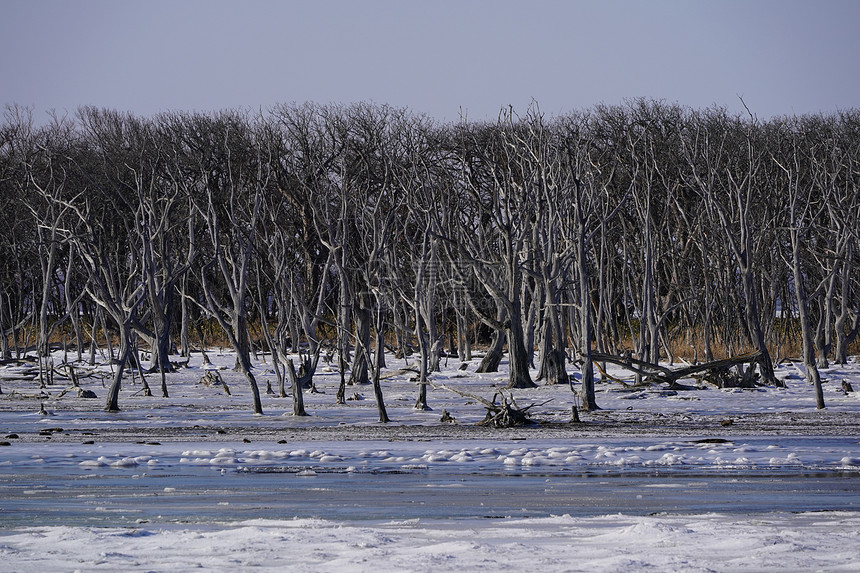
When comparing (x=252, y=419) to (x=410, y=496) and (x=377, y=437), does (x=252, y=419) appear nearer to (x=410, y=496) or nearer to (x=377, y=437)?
(x=377, y=437)

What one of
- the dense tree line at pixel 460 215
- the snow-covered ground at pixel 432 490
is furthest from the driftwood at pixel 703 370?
the dense tree line at pixel 460 215

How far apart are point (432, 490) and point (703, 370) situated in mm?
15625

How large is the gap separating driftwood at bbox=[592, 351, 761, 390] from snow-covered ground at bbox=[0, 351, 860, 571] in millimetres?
2656

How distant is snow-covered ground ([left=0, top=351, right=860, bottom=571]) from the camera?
706 cm

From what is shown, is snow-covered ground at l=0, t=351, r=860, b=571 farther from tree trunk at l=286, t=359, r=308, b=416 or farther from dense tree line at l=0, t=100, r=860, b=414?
dense tree line at l=0, t=100, r=860, b=414

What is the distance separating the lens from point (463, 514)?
8898 mm

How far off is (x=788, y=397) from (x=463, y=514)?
50.6 ft

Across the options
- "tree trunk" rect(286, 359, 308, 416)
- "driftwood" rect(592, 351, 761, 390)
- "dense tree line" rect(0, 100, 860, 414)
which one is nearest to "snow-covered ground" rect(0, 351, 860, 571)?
"tree trunk" rect(286, 359, 308, 416)

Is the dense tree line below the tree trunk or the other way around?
the other way around

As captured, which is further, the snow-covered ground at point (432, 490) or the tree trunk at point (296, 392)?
the tree trunk at point (296, 392)

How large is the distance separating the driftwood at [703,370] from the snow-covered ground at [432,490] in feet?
8.71

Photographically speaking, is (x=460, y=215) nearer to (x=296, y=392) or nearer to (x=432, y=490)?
(x=296, y=392)

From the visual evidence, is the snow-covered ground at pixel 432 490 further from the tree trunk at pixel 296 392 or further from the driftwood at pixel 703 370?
the driftwood at pixel 703 370

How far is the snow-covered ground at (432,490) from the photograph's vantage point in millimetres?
7059
